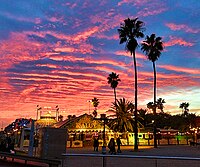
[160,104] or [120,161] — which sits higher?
[160,104]

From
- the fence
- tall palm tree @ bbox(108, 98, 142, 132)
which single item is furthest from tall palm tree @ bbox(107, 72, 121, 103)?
the fence

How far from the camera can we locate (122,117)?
6675cm

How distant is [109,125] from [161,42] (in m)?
22.3

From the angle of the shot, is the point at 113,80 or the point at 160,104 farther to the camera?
the point at 160,104

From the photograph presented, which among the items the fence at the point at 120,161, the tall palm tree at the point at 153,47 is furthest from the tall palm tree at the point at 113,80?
the fence at the point at 120,161

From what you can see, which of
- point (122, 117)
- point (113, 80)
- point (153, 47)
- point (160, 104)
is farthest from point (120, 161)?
point (160, 104)

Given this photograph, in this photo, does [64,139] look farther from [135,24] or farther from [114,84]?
[114,84]

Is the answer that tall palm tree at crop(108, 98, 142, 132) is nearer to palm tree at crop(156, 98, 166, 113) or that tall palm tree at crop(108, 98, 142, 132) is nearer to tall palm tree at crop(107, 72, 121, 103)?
tall palm tree at crop(107, 72, 121, 103)

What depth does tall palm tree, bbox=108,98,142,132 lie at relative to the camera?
218 ft

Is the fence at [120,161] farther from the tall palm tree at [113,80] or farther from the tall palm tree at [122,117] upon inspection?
the tall palm tree at [113,80]

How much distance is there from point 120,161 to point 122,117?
55264mm

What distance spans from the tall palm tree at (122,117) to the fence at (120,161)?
53.1 m

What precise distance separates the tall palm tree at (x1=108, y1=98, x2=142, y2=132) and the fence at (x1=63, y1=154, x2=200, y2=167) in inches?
2090

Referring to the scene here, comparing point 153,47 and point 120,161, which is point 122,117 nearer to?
point 153,47
